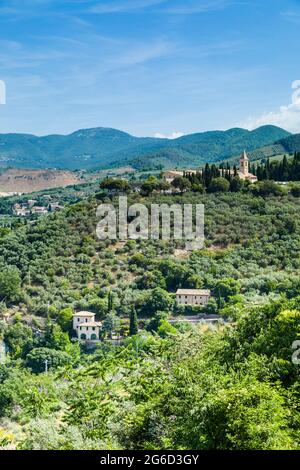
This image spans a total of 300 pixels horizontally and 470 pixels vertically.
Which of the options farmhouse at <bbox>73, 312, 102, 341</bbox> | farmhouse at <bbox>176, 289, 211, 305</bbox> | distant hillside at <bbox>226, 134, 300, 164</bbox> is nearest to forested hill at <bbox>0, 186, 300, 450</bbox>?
farmhouse at <bbox>73, 312, 102, 341</bbox>

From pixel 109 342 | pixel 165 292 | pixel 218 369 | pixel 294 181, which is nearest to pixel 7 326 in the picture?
pixel 109 342

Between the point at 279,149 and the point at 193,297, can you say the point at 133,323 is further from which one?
the point at 279,149

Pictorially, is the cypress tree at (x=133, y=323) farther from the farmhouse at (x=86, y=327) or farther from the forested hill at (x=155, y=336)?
the farmhouse at (x=86, y=327)

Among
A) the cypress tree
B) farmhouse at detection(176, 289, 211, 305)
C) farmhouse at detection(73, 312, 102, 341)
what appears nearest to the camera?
the cypress tree

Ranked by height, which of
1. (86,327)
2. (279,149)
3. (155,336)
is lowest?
(86,327)

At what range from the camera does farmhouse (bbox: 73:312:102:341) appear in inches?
1053

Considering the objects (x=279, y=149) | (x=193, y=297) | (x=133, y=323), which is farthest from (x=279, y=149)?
(x=133, y=323)

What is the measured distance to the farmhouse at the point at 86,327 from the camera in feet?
87.8

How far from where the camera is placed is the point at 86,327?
88.1 ft

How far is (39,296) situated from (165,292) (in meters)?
7.28

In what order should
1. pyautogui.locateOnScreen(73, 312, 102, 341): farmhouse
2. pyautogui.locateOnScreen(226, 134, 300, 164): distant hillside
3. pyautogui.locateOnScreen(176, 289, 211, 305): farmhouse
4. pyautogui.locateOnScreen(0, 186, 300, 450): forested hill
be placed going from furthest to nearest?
pyautogui.locateOnScreen(226, 134, 300, 164): distant hillside
pyautogui.locateOnScreen(176, 289, 211, 305): farmhouse
pyautogui.locateOnScreen(73, 312, 102, 341): farmhouse
pyautogui.locateOnScreen(0, 186, 300, 450): forested hill

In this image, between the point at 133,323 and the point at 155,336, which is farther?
the point at 133,323

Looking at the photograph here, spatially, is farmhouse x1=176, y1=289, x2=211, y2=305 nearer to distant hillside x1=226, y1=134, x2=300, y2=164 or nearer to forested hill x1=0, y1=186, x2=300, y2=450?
forested hill x1=0, y1=186, x2=300, y2=450

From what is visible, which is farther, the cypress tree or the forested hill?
the cypress tree
